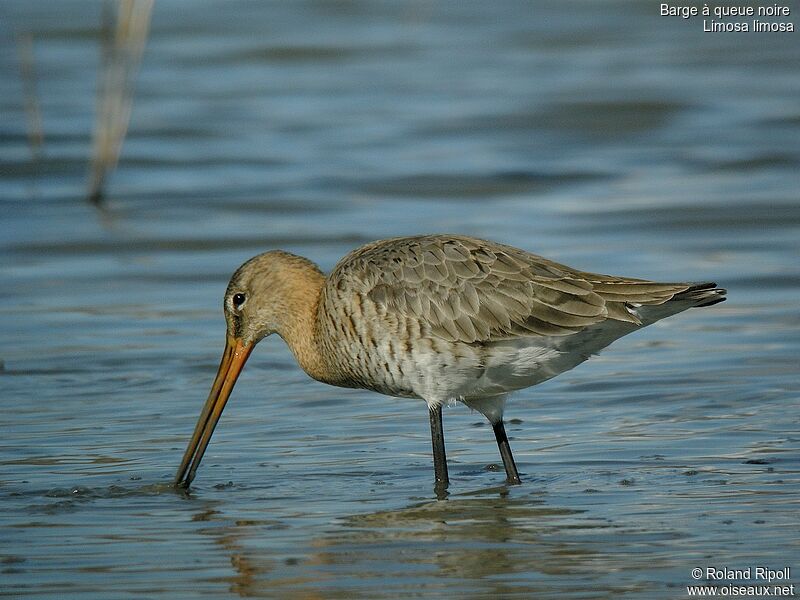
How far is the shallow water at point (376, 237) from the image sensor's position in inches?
205

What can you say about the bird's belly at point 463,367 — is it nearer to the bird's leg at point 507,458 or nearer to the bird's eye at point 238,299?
the bird's leg at point 507,458

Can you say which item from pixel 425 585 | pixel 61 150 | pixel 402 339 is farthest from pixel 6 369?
pixel 61 150

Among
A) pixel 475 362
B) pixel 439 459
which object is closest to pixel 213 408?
pixel 439 459

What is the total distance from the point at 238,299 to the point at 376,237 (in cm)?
410

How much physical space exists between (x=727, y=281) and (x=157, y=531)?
5120 millimetres

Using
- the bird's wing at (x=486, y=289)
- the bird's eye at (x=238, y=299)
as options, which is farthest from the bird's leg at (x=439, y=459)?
the bird's eye at (x=238, y=299)

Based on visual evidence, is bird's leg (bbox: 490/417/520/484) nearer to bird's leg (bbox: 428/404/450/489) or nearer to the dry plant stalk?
bird's leg (bbox: 428/404/450/489)

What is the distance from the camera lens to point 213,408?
259 inches

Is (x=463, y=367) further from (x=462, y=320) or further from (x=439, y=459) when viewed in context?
(x=439, y=459)

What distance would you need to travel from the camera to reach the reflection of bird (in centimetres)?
600

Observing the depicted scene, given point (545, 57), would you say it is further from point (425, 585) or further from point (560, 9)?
point (425, 585)

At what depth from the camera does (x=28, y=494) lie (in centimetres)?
588

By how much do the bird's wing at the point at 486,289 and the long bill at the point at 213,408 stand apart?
2.24 feet

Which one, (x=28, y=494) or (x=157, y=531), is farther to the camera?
(x=28, y=494)
